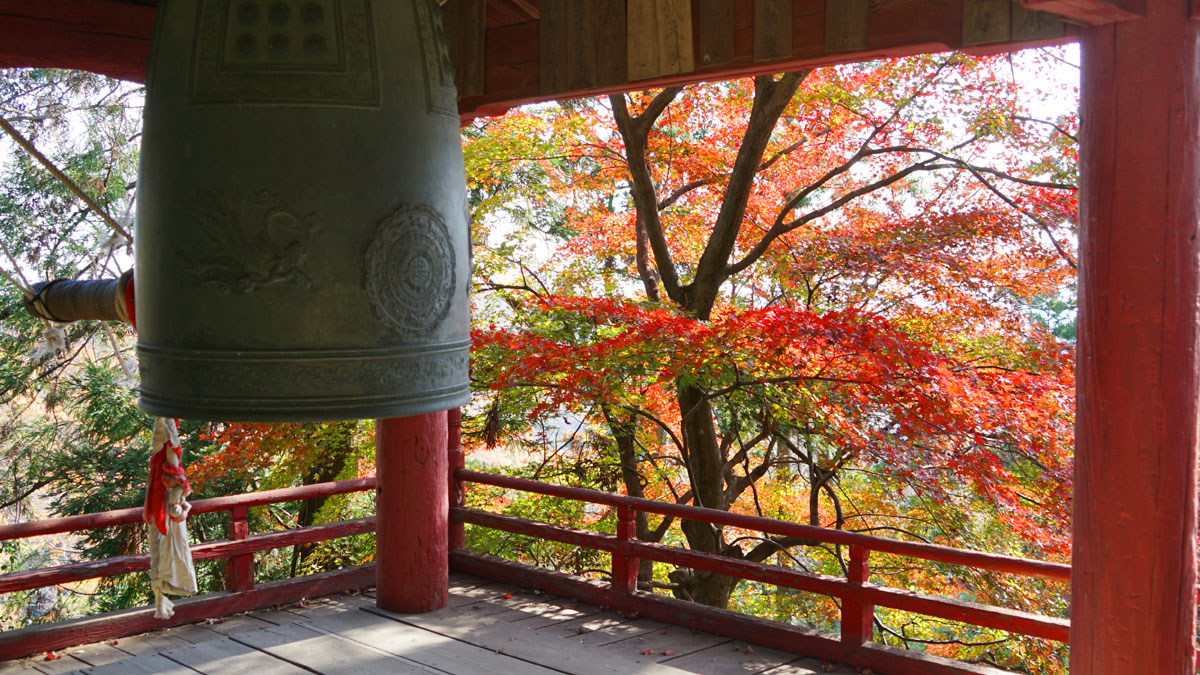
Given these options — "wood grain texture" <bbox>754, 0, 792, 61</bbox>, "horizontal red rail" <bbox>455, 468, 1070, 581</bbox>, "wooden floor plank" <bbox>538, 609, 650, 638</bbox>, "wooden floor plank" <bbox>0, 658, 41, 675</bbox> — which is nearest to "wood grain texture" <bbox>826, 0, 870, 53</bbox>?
"wood grain texture" <bbox>754, 0, 792, 61</bbox>

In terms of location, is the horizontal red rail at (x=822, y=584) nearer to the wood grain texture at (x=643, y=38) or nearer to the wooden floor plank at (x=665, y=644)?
the wooden floor plank at (x=665, y=644)

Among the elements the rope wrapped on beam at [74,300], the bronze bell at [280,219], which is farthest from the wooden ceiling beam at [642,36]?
the bronze bell at [280,219]

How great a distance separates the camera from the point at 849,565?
14.7 ft

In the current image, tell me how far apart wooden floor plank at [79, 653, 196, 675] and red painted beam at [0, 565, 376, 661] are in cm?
33

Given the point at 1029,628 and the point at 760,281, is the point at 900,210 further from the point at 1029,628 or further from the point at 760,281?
the point at 1029,628

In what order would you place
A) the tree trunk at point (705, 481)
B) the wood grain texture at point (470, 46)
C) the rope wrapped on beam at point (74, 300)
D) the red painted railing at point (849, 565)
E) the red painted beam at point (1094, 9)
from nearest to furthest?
the rope wrapped on beam at point (74, 300) → the red painted beam at point (1094, 9) → the wood grain texture at point (470, 46) → the red painted railing at point (849, 565) → the tree trunk at point (705, 481)

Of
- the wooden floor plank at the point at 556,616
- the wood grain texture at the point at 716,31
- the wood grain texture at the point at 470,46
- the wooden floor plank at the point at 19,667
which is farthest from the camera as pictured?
the wooden floor plank at the point at 556,616

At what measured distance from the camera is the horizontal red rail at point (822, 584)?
393 cm

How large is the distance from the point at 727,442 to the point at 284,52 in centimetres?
706

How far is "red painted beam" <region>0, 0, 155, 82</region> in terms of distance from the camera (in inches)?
128

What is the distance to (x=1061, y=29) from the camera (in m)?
2.79

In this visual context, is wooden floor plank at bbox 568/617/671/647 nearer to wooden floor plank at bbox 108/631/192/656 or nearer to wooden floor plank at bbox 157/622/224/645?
wooden floor plank at bbox 157/622/224/645

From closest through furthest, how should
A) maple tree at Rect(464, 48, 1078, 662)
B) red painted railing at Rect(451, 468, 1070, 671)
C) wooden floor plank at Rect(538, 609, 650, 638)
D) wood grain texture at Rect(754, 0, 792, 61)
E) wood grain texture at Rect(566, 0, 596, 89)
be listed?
1. wood grain texture at Rect(754, 0, 792, 61)
2. wood grain texture at Rect(566, 0, 596, 89)
3. red painted railing at Rect(451, 468, 1070, 671)
4. wooden floor plank at Rect(538, 609, 650, 638)
5. maple tree at Rect(464, 48, 1078, 662)

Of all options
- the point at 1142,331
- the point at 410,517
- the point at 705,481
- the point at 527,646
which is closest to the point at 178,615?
the point at 410,517
